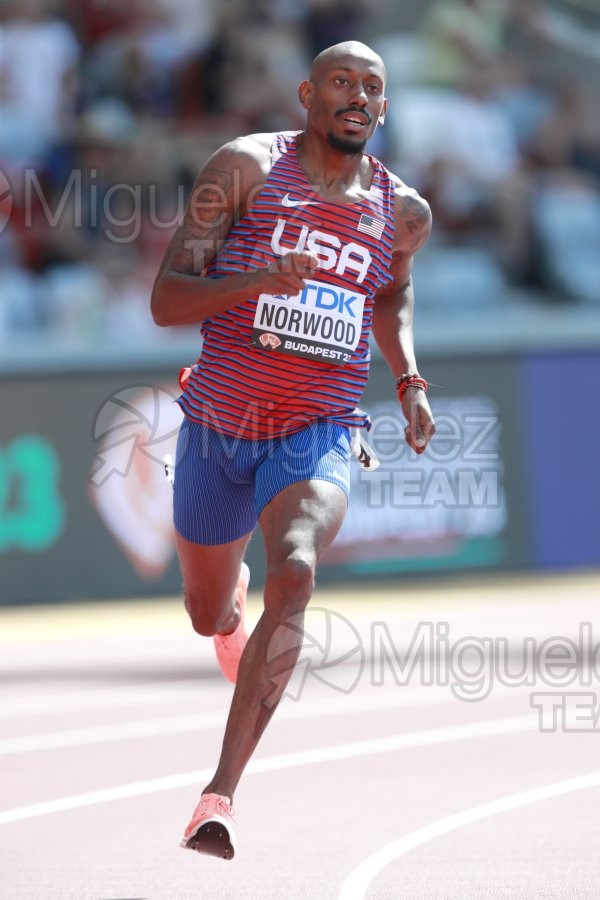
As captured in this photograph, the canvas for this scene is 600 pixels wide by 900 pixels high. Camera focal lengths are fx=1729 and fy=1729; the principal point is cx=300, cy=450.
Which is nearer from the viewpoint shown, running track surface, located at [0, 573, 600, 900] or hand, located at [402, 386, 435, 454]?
running track surface, located at [0, 573, 600, 900]

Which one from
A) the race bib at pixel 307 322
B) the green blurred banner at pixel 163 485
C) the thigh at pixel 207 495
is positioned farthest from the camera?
the green blurred banner at pixel 163 485

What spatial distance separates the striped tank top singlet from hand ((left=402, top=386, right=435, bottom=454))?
20 centimetres

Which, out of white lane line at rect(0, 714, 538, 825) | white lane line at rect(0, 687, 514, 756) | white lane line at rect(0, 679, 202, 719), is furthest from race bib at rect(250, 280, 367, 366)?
white lane line at rect(0, 679, 202, 719)

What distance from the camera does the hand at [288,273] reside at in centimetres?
469

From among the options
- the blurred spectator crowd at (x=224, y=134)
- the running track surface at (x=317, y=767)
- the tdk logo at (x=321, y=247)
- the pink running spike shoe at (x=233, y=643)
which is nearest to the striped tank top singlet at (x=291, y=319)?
the tdk logo at (x=321, y=247)

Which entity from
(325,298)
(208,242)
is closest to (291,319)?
(325,298)

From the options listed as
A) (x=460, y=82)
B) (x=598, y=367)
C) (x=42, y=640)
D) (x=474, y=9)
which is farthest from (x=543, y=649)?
(x=474, y=9)

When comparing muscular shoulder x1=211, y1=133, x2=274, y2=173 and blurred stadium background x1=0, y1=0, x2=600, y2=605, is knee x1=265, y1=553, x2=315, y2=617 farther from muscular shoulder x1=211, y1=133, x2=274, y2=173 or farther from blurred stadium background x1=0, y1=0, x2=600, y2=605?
blurred stadium background x1=0, y1=0, x2=600, y2=605

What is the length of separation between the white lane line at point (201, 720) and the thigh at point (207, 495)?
2083 mm

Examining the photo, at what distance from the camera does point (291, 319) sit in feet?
17.0

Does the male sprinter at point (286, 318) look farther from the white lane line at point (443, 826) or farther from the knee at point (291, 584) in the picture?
the white lane line at point (443, 826)

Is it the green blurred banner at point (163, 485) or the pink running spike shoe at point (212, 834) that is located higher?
the green blurred banner at point (163, 485)

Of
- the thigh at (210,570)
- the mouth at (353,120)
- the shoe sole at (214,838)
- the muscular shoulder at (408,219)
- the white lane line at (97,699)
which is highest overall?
the mouth at (353,120)

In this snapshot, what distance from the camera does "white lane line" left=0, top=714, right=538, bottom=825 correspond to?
5.97m
